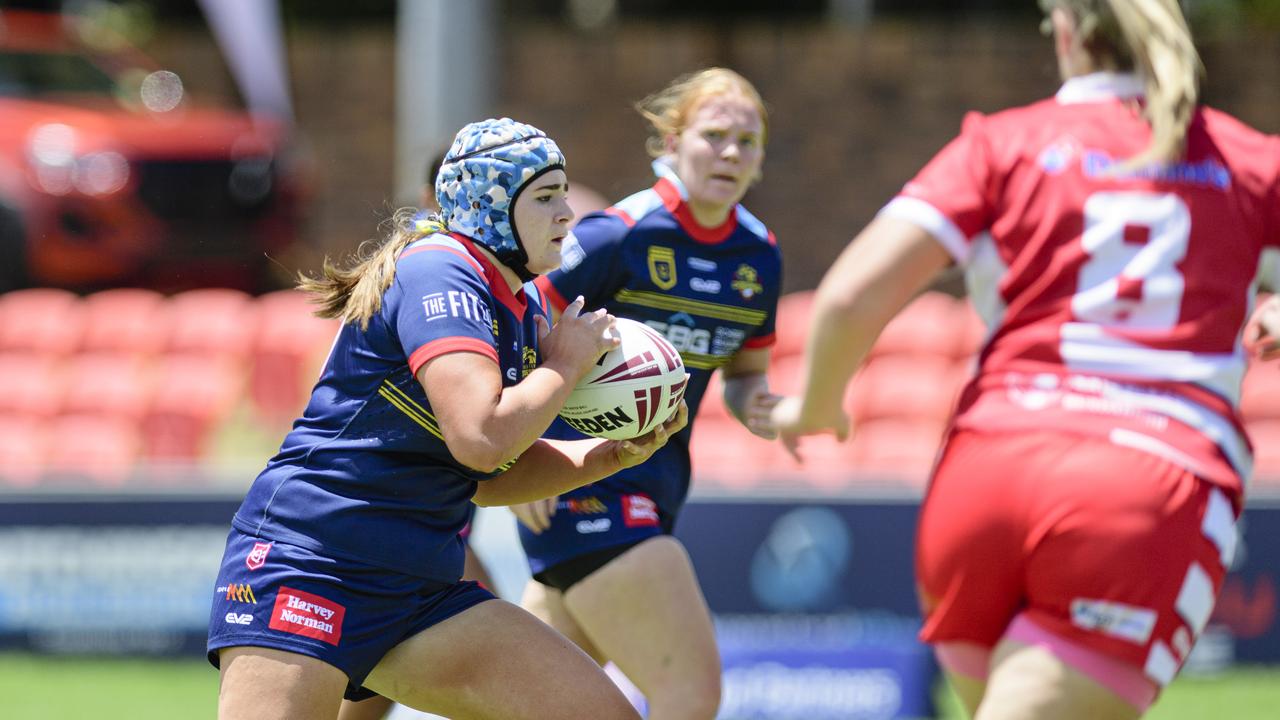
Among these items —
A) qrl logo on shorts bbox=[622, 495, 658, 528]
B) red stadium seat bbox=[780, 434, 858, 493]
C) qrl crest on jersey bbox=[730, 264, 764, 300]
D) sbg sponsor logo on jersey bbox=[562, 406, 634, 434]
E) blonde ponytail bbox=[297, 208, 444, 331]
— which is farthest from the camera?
red stadium seat bbox=[780, 434, 858, 493]

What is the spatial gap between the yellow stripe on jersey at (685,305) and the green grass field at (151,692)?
10.7 feet

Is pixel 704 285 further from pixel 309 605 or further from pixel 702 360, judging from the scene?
pixel 309 605

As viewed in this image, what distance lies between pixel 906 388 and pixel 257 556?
613 cm

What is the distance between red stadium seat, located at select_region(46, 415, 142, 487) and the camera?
29.7 feet

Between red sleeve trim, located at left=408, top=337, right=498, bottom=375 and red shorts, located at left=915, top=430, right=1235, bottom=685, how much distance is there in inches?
37.7

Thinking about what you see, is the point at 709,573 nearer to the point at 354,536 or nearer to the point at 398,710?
the point at 398,710

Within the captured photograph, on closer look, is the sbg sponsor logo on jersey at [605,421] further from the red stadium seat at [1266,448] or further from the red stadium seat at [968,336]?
the red stadium seat at [968,336]

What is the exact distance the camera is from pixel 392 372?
327 cm

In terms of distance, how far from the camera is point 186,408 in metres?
9.43

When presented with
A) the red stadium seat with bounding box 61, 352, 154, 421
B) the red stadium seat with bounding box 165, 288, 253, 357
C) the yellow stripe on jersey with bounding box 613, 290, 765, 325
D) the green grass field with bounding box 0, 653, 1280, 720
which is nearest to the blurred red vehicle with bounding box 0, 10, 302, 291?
the red stadium seat with bounding box 165, 288, 253, 357

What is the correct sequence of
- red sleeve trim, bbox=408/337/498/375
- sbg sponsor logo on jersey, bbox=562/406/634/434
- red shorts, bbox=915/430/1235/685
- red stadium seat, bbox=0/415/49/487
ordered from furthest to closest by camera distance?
red stadium seat, bbox=0/415/49/487 → sbg sponsor logo on jersey, bbox=562/406/634/434 → red sleeve trim, bbox=408/337/498/375 → red shorts, bbox=915/430/1235/685

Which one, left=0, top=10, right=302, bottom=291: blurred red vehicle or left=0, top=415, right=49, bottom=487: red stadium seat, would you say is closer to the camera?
left=0, top=415, right=49, bottom=487: red stadium seat

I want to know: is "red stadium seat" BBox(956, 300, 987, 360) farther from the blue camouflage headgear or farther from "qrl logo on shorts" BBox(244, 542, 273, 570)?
"qrl logo on shorts" BBox(244, 542, 273, 570)

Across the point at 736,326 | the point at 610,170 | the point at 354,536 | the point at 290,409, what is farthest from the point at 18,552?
the point at 610,170
